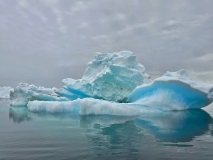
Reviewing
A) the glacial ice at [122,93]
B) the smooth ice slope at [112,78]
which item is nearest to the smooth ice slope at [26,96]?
the glacial ice at [122,93]

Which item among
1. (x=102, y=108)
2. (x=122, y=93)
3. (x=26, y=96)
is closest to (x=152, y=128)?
(x=102, y=108)

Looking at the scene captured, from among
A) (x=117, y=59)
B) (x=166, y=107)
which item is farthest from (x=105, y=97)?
(x=166, y=107)

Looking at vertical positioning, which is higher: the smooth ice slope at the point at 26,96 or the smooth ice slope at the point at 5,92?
the smooth ice slope at the point at 5,92

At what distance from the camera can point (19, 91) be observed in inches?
925

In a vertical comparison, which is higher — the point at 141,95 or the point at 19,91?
the point at 19,91

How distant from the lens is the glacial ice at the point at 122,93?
42.9 feet

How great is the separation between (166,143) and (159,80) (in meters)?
9.51

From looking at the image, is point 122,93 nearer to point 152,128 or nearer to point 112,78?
point 112,78

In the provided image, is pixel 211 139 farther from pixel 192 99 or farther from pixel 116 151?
pixel 192 99

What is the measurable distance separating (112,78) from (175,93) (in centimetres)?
822

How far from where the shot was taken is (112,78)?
2158 cm

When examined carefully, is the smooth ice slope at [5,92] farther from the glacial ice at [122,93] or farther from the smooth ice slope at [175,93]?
the smooth ice slope at [175,93]

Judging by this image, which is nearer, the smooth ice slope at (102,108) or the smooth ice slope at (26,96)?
the smooth ice slope at (102,108)

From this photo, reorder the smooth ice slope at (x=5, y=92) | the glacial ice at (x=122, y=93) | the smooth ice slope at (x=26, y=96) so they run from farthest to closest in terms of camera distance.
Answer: the smooth ice slope at (x=5, y=92), the smooth ice slope at (x=26, y=96), the glacial ice at (x=122, y=93)
